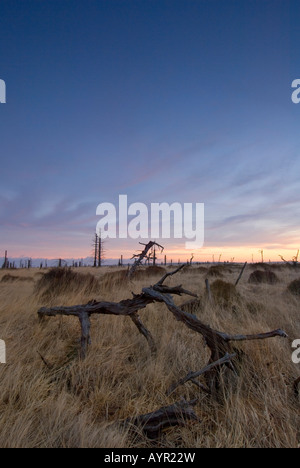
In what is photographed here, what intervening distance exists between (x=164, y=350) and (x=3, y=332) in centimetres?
271

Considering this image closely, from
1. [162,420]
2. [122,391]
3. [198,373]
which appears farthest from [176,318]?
[162,420]

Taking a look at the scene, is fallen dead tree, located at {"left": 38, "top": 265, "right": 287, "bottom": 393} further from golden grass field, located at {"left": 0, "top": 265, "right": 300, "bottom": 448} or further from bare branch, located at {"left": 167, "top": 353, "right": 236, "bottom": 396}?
golden grass field, located at {"left": 0, "top": 265, "right": 300, "bottom": 448}

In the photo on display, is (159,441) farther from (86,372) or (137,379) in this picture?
(86,372)

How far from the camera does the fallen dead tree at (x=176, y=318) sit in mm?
3113

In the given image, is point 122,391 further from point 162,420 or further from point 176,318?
point 176,318

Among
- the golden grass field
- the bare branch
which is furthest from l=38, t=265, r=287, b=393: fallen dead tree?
the golden grass field

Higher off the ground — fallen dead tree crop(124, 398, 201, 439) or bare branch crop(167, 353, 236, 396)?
A: bare branch crop(167, 353, 236, 396)

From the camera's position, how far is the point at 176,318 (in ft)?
11.5

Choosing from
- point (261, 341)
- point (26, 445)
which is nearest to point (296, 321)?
point (261, 341)

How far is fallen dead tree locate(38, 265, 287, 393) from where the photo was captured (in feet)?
10.2

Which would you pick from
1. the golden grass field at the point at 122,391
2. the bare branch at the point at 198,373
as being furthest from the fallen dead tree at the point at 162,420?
the bare branch at the point at 198,373

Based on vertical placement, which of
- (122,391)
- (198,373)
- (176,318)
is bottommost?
(122,391)

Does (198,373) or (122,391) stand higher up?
(198,373)

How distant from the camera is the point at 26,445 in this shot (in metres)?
2.13
